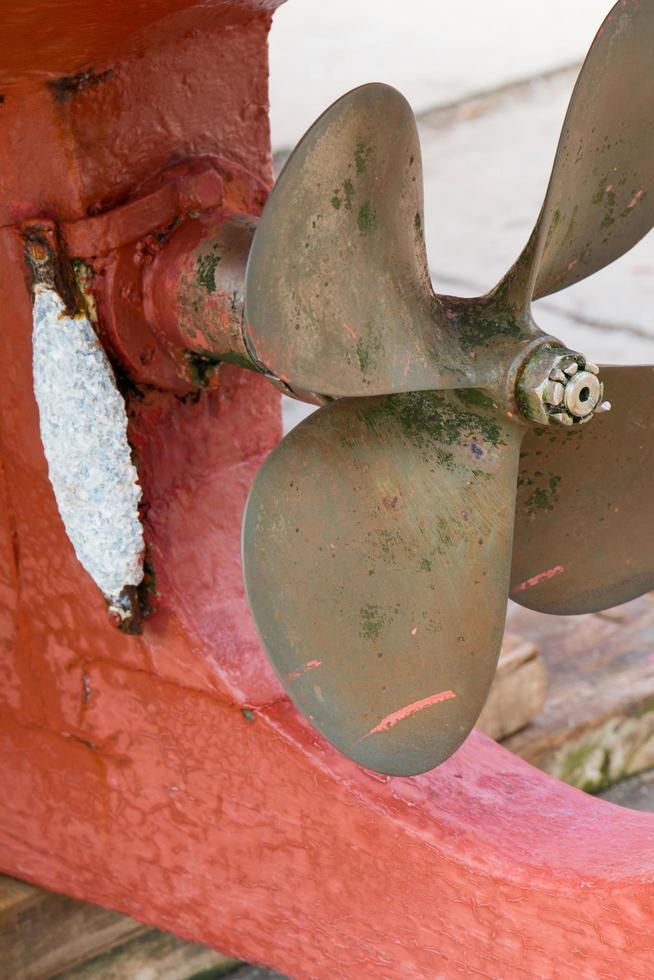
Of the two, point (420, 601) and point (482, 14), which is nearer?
point (420, 601)

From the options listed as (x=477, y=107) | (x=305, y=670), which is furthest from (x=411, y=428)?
(x=477, y=107)

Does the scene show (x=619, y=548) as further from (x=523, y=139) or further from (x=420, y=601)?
(x=523, y=139)

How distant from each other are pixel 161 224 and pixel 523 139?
5.23 meters

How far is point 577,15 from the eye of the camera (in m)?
8.44

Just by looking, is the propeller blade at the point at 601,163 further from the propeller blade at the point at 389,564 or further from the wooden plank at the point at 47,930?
the wooden plank at the point at 47,930

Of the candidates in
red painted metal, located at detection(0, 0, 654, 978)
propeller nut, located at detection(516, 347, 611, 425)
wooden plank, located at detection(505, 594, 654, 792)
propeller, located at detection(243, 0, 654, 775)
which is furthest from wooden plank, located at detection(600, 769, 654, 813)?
propeller nut, located at detection(516, 347, 611, 425)

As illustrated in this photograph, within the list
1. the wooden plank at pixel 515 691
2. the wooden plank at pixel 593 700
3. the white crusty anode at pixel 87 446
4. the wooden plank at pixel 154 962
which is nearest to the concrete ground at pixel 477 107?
the wooden plank at pixel 593 700

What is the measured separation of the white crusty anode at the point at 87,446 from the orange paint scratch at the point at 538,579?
1.77 feet

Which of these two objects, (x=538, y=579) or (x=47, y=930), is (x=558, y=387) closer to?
(x=538, y=579)

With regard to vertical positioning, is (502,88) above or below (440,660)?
below

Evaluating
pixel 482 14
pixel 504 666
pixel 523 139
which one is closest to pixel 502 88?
pixel 523 139

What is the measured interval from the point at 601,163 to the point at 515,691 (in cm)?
150

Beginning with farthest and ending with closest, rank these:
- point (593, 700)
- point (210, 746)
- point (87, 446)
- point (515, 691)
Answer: point (593, 700) → point (515, 691) → point (210, 746) → point (87, 446)

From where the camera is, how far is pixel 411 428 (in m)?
1.87
